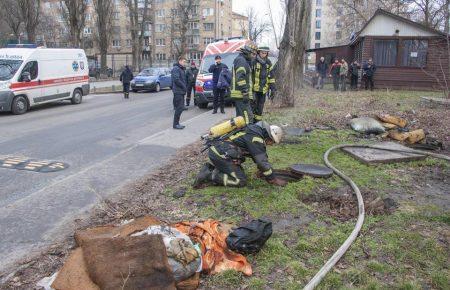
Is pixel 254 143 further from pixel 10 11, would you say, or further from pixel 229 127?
pixel 10 11

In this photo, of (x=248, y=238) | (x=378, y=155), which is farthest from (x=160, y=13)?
(x=248, y=238)

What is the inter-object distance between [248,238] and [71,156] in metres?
5.76

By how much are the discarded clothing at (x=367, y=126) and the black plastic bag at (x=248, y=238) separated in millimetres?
7046

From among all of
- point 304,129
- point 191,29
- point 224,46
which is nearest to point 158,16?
point 191,29

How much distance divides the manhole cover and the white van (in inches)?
467

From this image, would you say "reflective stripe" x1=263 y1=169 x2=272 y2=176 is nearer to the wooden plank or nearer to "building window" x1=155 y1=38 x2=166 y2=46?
the wooden plank

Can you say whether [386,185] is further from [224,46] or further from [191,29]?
[191,29]

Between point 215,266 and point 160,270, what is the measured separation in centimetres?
65

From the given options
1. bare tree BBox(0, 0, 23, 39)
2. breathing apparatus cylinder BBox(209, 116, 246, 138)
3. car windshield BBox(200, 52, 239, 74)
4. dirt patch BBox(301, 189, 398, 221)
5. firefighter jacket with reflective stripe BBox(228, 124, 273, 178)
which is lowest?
dirt patch BBox(301, 189, 398, 221)

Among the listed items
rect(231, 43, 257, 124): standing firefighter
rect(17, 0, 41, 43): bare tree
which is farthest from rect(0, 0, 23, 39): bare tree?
rect(231, 43, 257, 124): standing firefighter

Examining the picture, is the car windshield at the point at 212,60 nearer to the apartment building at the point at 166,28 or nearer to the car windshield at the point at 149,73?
the car windshield at the point at 149,73

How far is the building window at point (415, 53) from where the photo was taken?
23375 mm

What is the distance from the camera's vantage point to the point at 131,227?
443 cm

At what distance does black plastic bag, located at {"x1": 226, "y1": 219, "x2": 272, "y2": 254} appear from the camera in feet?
13.7
